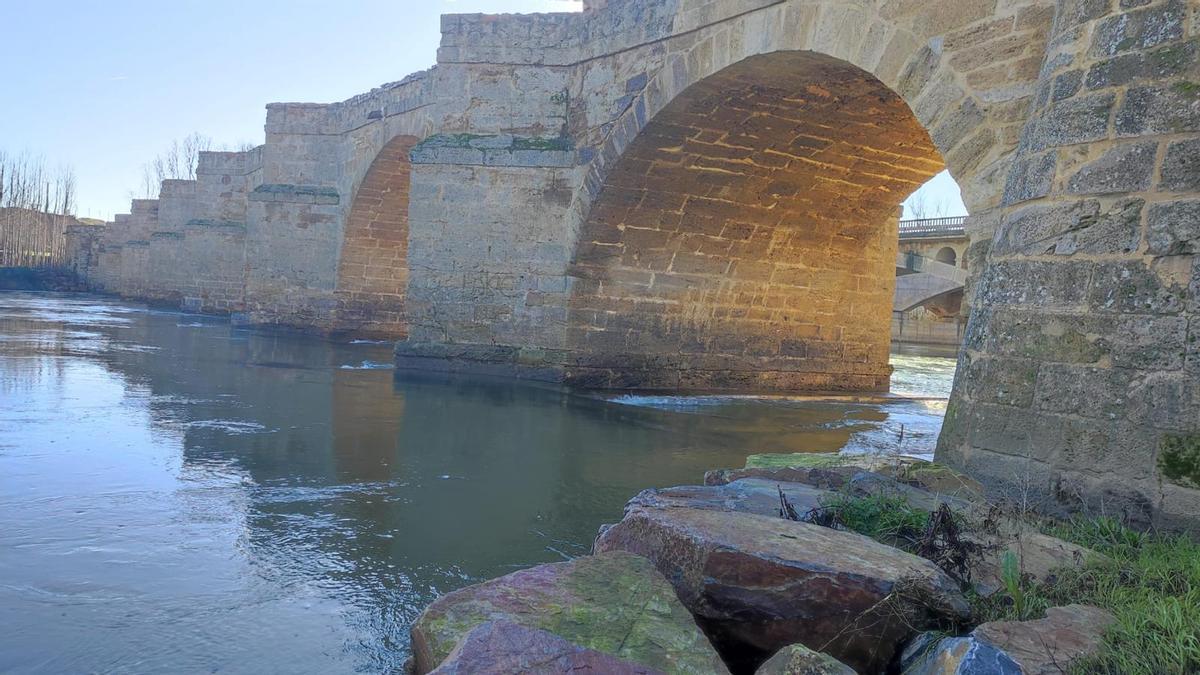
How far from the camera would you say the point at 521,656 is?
6.14 feet

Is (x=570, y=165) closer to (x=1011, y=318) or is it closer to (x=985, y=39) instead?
(x=985, y=39)

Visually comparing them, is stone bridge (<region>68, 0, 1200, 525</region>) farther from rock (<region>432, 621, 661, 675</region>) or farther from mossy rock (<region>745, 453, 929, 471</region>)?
rock (<region>432, 621, 661, 675</region>)

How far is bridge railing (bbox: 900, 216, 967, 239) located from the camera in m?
36.6

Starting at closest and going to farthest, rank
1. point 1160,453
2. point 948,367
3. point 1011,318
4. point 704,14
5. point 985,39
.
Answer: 1. point 1160,453
2. point 1011,318
3. point 985,39
4. point 704,14
5. point 948,367

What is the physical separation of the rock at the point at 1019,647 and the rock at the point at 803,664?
0.81 feet

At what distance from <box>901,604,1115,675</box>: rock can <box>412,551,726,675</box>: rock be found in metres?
0.48

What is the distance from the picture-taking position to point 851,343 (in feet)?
40.3

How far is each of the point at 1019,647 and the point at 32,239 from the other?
1645 inches

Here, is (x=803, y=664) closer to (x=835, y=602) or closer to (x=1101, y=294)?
(x=835, y=602)

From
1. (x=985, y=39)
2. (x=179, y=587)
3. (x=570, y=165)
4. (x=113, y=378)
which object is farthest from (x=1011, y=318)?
(x=113, y=378)

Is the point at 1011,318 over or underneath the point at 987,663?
over

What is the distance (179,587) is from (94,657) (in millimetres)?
562

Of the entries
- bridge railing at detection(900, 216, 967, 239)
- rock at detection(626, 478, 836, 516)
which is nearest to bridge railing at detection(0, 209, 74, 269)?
bridge railing at detection(900, 216, 967, 239)

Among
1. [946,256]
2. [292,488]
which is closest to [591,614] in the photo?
[292,488]
